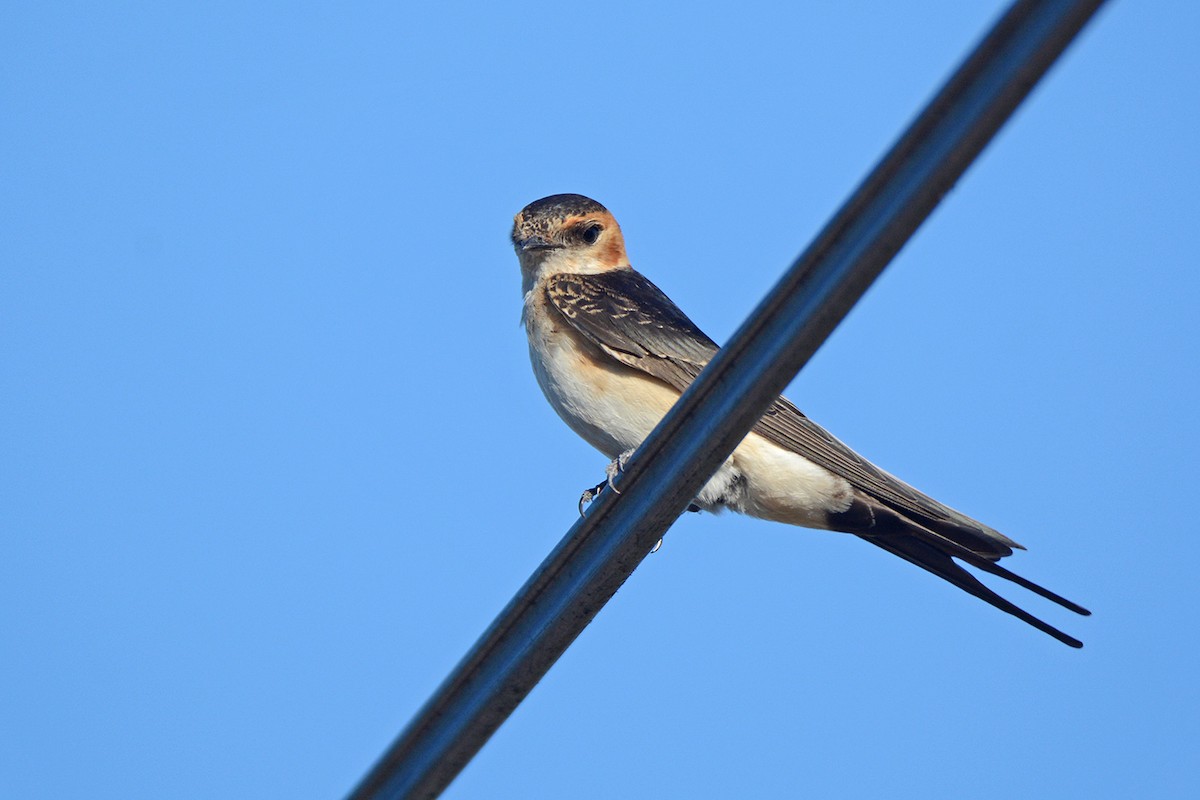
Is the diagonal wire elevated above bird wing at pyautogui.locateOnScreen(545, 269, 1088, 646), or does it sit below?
below

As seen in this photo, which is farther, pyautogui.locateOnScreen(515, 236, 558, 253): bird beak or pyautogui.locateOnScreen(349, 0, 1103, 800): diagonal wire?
pyautogui.locateOnScreen(515, 236, 558, 253): bird beak

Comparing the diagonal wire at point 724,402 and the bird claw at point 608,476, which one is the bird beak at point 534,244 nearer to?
the bird claw at point 608,476

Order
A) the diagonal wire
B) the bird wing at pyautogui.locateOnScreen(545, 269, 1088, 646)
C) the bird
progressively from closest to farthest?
the diagonal wire → the bird wing at pyautogui.locateOnScreen(545, 269, 1088, 646) → the bird

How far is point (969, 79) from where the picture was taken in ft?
7.82

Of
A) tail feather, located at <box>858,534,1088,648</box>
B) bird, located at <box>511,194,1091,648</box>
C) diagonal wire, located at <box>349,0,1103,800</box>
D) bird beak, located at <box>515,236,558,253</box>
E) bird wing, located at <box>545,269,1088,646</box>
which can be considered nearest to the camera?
diagonal wire, located at <box>349,0,1103,800</box>

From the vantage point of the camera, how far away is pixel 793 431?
19.4ft

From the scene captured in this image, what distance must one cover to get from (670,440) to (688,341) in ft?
11.3

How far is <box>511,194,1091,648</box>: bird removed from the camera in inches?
210

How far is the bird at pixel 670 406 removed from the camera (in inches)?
210

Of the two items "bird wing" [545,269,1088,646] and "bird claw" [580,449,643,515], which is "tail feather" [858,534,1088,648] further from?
"bird claw" [580,449,643,515]

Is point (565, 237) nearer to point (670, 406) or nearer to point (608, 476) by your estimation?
point (670, 406)

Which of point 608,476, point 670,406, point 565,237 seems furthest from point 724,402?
point 565,237

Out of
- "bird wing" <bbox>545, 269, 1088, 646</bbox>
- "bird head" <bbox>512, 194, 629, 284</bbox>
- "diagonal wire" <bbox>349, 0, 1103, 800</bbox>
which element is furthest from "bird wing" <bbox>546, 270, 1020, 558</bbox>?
"diagonal wire" <bbox>349, 0, 1103, 800</bbox>

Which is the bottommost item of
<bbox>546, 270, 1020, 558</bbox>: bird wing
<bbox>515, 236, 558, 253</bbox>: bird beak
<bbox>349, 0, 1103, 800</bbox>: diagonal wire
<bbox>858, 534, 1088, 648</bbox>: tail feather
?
<bbox>349, 0, 1103, 800</bbox>: diagonal wire
